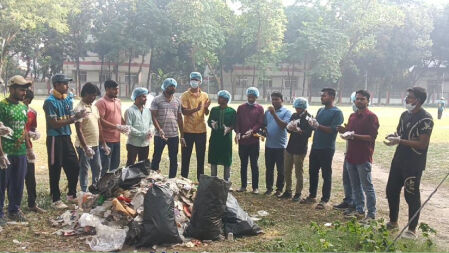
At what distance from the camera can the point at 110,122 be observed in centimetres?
677

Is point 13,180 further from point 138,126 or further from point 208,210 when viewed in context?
point 208,210

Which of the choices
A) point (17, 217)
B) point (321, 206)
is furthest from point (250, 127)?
point (17, 217)

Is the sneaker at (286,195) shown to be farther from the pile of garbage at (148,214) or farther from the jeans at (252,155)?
the pile of garbage at (148,214)

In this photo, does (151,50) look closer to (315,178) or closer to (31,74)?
(31,74)

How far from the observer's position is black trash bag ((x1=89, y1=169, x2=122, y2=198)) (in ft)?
18.1

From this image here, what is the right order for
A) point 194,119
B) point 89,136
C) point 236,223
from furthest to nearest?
point 194,119 → point 89,136 → point 236,223

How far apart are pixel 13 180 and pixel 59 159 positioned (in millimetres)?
798

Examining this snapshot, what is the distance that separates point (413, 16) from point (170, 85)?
2064 inches

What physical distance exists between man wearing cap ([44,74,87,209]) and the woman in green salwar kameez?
238cm

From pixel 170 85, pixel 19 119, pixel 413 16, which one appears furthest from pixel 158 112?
pixel 413 16

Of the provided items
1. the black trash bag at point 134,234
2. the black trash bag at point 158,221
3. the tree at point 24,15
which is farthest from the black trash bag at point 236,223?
the tree at point 24,15

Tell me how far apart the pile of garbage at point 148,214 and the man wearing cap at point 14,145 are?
0.60 m

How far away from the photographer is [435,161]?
465 inches

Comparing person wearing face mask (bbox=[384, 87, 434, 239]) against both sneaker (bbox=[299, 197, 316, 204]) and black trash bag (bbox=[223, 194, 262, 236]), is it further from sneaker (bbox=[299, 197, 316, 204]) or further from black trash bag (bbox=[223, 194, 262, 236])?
black trash bag (bbox=[223, 194, 262, 236])
